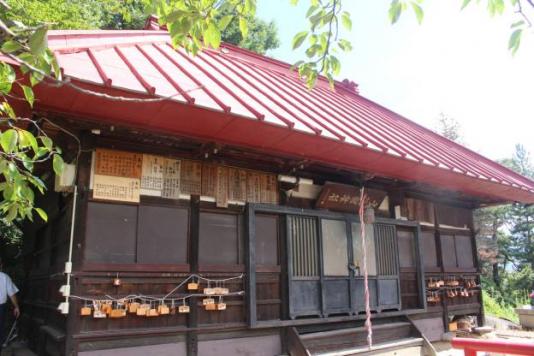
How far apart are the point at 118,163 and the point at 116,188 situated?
0.31 metres

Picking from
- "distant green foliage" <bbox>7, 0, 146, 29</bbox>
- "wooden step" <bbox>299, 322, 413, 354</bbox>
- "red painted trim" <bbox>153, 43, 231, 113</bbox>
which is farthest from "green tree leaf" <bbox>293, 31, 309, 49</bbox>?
"distant green foliage" <bbox>7, 0, 146, 29</bbox>

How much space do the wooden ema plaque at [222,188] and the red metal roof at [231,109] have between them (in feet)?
2.63

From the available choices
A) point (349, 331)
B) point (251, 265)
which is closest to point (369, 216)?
point (349, 331)

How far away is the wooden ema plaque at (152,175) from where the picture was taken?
207 inches

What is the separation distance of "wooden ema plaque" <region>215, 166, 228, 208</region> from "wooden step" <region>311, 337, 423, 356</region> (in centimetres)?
251

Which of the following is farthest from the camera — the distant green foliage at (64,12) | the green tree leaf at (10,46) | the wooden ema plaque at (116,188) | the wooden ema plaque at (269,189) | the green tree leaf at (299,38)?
the distant green foliage at (64,12)

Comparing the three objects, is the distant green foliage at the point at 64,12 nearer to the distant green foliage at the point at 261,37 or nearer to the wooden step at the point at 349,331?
the wooden step at the point at 349,331

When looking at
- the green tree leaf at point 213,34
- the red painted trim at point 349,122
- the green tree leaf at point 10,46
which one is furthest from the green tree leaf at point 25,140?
the red painted trim at point 349,122

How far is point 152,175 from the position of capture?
5316 millimetres

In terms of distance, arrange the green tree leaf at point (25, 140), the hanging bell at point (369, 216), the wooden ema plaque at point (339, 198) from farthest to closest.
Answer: the hanging bell at point (369, 216) → the wooden ema plaque at point (339, 198) → the green tree leaf at point (25, 140)

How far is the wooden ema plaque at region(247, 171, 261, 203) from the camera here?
239 inches

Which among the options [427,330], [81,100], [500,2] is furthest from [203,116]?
[427,330]

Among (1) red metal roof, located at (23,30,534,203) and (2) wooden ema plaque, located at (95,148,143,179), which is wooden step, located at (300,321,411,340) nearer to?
(1) red metal roof, located at (23,30,534,203)

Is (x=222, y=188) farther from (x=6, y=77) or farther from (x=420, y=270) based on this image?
(x=420, y=270)
